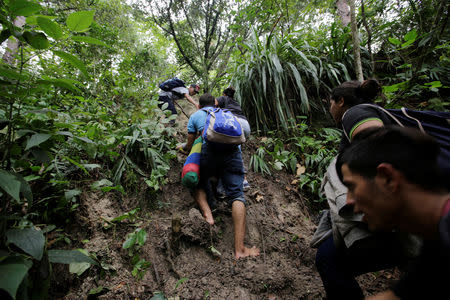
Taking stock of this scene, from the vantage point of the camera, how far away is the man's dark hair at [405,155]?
2.37 ft

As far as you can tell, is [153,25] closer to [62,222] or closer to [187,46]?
[187,46]

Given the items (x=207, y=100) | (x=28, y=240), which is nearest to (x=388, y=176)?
(x=28, y=240)

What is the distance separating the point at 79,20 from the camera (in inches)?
30.5

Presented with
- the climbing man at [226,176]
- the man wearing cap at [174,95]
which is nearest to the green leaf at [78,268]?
the climbing man at [226,176]

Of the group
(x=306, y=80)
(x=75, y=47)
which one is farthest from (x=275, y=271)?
(x=75, y=47)

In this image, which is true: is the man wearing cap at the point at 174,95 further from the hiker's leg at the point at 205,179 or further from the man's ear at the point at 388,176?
the man's ear at the point at 388,176

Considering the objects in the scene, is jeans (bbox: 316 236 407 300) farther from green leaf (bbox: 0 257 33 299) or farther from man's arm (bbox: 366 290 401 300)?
green leaf (bbox: 0 257 33 299)

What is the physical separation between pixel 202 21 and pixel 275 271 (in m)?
6.40

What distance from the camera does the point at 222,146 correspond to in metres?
2.19

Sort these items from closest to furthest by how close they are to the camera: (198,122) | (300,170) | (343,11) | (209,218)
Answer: (209,218) → (198,122) → (300,170) → (343,11)

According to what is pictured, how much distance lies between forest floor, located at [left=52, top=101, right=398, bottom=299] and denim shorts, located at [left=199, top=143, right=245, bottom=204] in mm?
349

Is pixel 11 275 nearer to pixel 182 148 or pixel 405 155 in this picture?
pixel 405 155

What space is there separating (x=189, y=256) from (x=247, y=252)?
60cm

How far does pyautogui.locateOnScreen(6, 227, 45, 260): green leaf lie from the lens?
73cm
